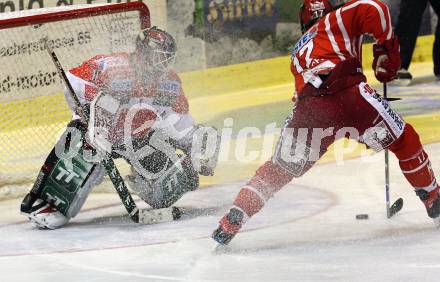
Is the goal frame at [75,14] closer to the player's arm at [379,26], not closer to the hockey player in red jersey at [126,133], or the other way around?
the hockey player in red jersey at [126,133]

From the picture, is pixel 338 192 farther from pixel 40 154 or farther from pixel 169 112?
pixel 40 154

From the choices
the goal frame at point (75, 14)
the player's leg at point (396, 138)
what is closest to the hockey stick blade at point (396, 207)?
the player's leg at point (396, 138)

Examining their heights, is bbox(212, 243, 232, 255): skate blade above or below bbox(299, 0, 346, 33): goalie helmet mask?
below

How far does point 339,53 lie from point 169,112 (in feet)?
3.11

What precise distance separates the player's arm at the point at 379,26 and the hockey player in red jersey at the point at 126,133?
0.94 meters

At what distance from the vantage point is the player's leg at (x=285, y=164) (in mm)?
4199

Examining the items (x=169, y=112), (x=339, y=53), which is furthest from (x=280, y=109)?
(x=339, y=53)

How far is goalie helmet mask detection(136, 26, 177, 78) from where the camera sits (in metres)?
4.86

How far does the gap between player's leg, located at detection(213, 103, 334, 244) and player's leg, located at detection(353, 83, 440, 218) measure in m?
0.13

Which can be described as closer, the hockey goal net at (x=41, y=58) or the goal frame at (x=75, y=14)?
the goal frame at (x=75, y=14)

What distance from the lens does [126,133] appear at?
494 centimetres

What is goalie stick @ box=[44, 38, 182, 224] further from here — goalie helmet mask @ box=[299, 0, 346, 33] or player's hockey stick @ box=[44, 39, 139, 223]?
goalie helmet mask @ box=[299, 0, 346, 33]

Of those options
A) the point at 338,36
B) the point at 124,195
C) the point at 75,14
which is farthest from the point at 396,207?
the point at 75,14

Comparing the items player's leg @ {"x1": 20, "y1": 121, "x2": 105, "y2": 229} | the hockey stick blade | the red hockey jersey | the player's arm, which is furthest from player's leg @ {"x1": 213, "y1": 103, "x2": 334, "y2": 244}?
player's leg @ {"x1": 20, "y1": 121, "x2": 105, "y2": 229}
